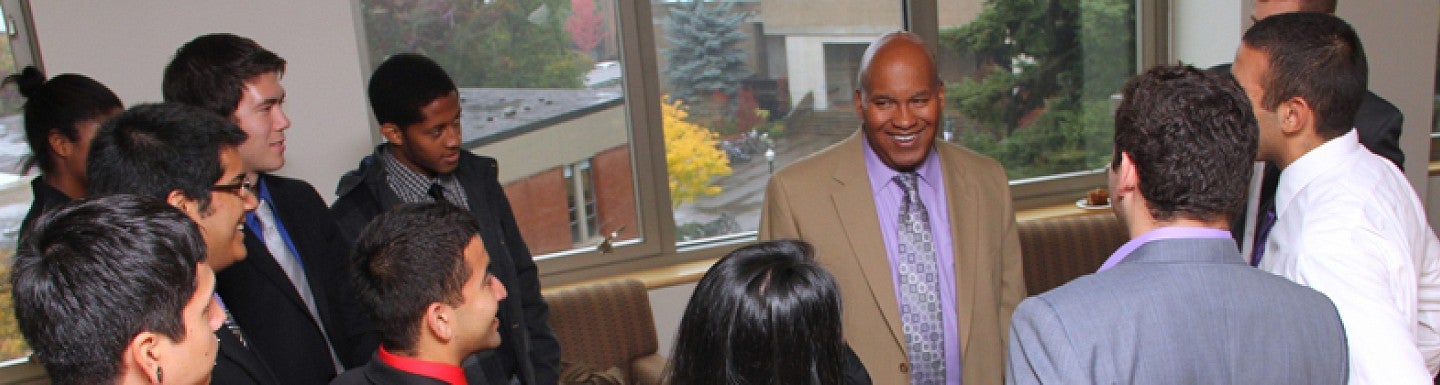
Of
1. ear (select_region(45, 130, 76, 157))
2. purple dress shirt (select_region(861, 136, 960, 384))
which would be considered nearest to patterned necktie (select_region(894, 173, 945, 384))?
purple dress shirt (select_region(861, 136, 960, 384))

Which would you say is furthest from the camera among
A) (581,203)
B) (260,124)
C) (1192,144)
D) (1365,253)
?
(581,203)

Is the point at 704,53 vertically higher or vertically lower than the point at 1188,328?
higher

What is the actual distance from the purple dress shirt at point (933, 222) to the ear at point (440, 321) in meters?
0.93

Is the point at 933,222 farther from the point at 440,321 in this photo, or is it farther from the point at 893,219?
the point at 440,321

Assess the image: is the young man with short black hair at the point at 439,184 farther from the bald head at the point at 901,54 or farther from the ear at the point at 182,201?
the bald head at the point at 901,54

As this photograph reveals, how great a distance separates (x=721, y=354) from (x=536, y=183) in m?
2.64

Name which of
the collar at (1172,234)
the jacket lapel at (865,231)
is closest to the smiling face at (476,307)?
the jacket lapel at (865,231)

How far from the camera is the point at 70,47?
114 inches

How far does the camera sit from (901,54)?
6.89 ft

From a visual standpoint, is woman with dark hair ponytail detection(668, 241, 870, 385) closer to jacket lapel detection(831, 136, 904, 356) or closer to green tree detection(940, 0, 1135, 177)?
jacket lapel detection(831, 136, 904, 356)

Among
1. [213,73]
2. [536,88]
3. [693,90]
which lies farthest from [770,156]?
[213,73]

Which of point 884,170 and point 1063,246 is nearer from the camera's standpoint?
point 884,170

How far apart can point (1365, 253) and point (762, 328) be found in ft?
2.76

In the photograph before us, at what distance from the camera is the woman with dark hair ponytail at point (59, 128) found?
230 centimetres
